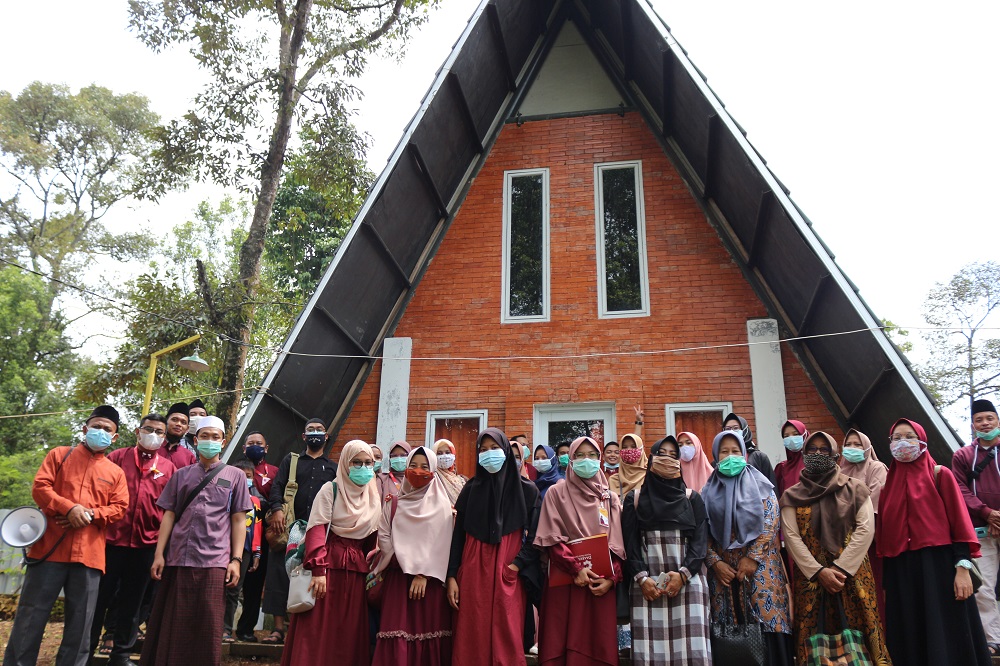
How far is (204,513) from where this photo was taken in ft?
17.8

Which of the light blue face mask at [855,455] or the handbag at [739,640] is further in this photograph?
the light blue face mask at [855,455]

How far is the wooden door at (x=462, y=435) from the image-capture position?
380 inches

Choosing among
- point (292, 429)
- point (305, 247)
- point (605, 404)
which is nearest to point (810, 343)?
point (605, 404)

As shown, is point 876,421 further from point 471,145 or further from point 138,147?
point 138,147

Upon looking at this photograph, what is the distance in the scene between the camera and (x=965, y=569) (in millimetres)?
4918

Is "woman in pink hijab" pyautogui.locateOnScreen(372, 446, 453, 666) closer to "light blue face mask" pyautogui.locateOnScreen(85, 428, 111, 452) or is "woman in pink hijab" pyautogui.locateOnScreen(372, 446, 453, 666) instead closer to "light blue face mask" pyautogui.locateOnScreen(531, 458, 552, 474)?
"light blue face mask" pyautogui.locateOnScreen(531, 458, 552, 474)

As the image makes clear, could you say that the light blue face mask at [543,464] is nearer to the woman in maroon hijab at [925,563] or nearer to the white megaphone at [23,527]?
the woman in maroon hijab at [925,563]

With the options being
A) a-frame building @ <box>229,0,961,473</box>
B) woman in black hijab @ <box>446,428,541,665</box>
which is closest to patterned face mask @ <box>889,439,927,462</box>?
woman in black hijab @ <box>446,428,541,665</box>

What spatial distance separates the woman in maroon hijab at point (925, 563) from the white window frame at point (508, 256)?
5.26m

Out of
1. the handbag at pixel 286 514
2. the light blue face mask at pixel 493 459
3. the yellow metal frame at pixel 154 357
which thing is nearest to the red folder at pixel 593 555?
the light blue face mask at pixel 493 459

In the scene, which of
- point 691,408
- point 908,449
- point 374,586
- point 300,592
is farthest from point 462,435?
point 908,449

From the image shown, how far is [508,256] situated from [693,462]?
475 cm

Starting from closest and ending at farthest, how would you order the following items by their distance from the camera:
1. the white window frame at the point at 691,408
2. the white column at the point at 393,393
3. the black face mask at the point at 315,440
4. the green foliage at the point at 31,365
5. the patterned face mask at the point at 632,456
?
the patterned face mask at the point at 632,456 < the black face mask at the point at 315,440 < the white window frame at the point at 691,408 < the white column at the point at 393,393 < the green foliage at the point at 31,365

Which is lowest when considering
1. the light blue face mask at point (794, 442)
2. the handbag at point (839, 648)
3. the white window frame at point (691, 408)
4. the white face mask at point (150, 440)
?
the handbag at point (839, 648)
